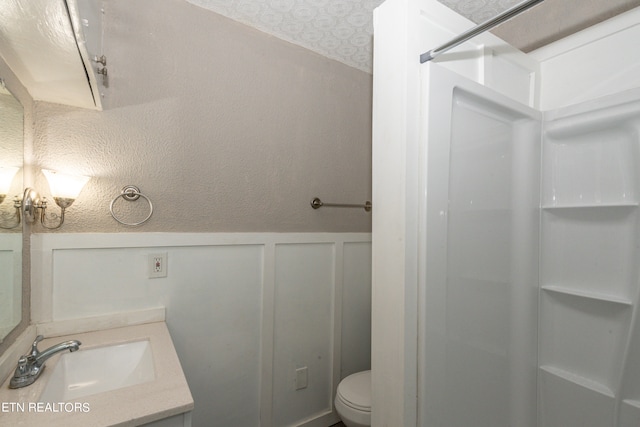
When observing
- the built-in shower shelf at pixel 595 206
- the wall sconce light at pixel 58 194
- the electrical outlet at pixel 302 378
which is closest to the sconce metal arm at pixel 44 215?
the wall sconce light at pixel 58 194

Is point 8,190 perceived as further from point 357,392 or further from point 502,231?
point 502,231

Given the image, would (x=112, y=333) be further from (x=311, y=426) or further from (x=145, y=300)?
(x=311, y=426)

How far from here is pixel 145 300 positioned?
56.5 inches

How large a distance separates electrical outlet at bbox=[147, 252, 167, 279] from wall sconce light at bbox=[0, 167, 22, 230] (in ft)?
1.64

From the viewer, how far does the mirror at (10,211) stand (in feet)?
3.11

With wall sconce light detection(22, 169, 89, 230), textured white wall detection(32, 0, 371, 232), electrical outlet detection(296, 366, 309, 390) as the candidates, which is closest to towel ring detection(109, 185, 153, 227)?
textured white wall detection(32, 0, 371, 232)

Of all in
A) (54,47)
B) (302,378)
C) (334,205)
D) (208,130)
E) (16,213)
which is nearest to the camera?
(54,47)

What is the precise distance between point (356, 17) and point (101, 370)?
2.04 metres

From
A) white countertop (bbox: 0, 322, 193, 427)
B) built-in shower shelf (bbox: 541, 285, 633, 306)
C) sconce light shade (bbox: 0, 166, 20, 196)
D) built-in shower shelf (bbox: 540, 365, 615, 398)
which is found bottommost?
built-in shower shelf (bbox: 540, 365, 615, 398)

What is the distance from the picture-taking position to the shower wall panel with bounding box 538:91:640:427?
1.25 metres

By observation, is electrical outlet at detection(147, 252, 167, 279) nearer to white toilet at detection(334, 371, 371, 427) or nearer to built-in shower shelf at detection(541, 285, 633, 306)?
white toilet at detection(334, 371, 371, 427)

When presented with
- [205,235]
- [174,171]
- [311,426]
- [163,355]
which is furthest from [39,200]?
[311,426]

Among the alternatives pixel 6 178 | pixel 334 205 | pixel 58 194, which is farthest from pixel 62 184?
pixel 334 205

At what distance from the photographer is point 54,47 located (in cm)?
93
